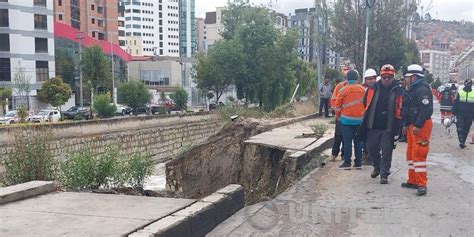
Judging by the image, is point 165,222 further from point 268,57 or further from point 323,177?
point 268,57

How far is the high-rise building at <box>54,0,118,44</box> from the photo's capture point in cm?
7256

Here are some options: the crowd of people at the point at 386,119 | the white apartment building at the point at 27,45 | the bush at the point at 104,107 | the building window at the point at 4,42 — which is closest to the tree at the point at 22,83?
the white apartment building at the point at 27,45

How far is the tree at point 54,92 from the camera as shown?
151ft

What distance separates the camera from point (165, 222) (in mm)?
4684

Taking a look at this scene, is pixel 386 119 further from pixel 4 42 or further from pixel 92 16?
pixel 92 16

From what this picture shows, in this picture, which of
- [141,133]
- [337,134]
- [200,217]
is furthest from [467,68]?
[200,217]

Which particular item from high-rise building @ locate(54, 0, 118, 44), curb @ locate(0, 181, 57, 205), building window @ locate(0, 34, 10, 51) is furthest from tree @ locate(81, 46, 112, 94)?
curb @ locate(0, 181, 57, 205)

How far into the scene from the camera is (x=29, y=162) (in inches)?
306

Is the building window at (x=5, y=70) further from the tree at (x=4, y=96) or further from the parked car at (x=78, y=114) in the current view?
the parked car at (x=78, y=114)

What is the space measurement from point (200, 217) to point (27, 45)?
50072 millimetres

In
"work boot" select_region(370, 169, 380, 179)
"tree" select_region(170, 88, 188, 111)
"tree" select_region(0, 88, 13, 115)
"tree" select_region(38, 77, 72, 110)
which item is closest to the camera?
"work boot" select_region(370, 169, 380, 179)

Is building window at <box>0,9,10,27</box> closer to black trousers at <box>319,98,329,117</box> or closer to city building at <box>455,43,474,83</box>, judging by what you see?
black trousers at <box>319,98,329,117</box>

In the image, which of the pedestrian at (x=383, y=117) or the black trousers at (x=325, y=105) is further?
the black trousers at (x=325, y=105)

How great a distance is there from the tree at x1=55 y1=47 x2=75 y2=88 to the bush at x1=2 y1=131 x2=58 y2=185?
4991cm
